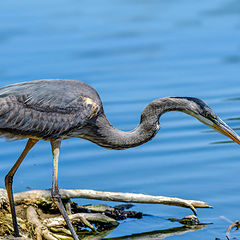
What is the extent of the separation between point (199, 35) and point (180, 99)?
963 centimetres

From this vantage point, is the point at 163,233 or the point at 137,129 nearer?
the point at 163,233

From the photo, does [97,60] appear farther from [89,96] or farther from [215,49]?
[89,96]

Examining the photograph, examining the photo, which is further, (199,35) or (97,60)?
(199,35)

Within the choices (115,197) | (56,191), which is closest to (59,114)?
(56,191)

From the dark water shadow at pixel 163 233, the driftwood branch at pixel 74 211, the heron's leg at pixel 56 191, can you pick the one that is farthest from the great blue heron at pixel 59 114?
the dark water shadow at pixel 163 233

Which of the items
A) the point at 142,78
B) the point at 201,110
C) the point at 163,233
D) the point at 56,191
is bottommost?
the point at 163,233

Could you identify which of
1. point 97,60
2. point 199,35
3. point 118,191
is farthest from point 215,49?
point 118,191

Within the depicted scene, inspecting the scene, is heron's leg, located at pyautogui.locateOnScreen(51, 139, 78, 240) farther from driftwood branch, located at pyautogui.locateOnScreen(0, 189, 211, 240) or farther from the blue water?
the blue water

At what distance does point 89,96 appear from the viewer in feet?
26.5

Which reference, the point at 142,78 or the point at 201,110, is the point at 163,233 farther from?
the point at 142,78

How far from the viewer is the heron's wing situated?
777 cm

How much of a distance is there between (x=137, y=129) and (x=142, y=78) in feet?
19.8

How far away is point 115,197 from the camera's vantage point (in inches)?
335

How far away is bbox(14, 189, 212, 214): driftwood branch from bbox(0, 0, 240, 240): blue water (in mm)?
224
